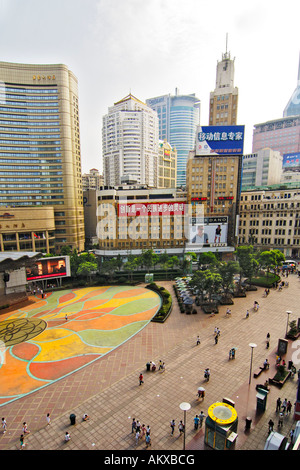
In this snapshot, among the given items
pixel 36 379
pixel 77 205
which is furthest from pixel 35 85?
pixel 36 379

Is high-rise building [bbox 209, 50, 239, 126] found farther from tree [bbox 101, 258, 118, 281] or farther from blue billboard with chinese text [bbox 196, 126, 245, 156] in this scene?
tree [bbox 101, 258, 118, 281]

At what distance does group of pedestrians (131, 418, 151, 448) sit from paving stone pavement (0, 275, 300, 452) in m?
0.35

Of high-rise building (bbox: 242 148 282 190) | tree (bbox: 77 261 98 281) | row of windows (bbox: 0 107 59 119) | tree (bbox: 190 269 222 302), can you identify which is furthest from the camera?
high-rise building (bbox: 242 148 282 190)

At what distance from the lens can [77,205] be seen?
9262 cm

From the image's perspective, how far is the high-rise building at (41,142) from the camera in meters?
84.9

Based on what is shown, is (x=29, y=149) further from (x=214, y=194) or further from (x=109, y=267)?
(x=214, y=194)

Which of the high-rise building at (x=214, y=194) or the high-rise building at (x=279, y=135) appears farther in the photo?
the high-rise building at (x=279, y=135)

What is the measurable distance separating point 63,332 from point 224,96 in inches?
3035

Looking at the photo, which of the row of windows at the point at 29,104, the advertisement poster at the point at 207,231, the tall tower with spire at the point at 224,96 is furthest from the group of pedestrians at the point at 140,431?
the row of windows at the point at 29,104

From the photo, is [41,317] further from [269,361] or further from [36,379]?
[269,361]

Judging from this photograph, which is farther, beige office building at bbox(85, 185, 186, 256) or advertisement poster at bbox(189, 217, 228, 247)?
advertisement poster at bbox(189, 217, 228, 247)

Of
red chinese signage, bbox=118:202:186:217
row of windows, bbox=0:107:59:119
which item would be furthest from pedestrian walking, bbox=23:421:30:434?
row of windows, bbox=0:107:59:119

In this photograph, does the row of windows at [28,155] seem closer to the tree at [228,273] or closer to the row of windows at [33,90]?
the row of windows at [33,90]

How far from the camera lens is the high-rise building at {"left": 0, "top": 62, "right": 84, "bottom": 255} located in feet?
278
